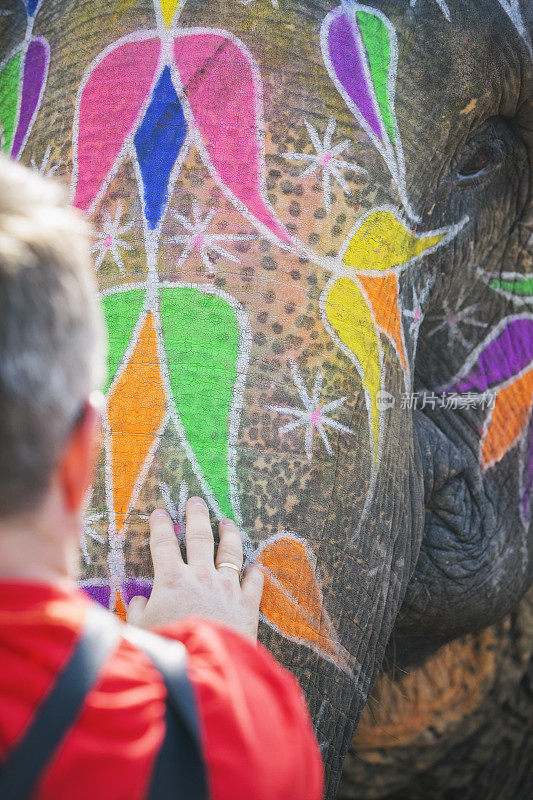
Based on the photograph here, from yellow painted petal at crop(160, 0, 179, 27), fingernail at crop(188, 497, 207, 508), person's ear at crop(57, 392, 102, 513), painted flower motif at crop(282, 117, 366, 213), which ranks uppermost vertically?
yellow painted petal at crop(160, 0, 179, 27)

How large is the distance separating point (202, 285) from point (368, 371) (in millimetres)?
243

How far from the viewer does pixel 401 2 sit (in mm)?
1304

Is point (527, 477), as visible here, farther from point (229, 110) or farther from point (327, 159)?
point (229, 110)

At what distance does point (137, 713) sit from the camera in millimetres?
519

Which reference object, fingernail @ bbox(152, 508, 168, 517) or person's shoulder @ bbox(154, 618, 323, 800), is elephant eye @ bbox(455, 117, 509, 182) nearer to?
fingernail @ bbox(152, 508, 168, 517)

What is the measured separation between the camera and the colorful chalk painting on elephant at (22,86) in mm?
1310

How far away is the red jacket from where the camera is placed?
0.49 metres

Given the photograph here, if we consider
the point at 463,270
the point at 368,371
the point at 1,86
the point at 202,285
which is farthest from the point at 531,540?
the point at 1,86

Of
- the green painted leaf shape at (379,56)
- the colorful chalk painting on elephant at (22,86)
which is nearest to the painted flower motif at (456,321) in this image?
the green painted leaf shape at (379,56)

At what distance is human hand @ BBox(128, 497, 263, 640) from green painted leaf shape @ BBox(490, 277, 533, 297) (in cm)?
85

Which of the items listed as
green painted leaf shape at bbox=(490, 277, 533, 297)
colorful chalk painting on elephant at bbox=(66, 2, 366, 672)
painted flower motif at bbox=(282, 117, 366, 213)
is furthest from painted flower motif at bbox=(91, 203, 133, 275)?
green painted leaf shape at bbox=(490, 277, 533, 297)

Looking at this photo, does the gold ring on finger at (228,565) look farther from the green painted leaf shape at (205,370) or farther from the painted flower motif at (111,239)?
the painted flower motif at (111,239)

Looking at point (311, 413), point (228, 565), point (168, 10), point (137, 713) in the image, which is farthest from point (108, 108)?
point (137, 713)

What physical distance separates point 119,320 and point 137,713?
629mm
